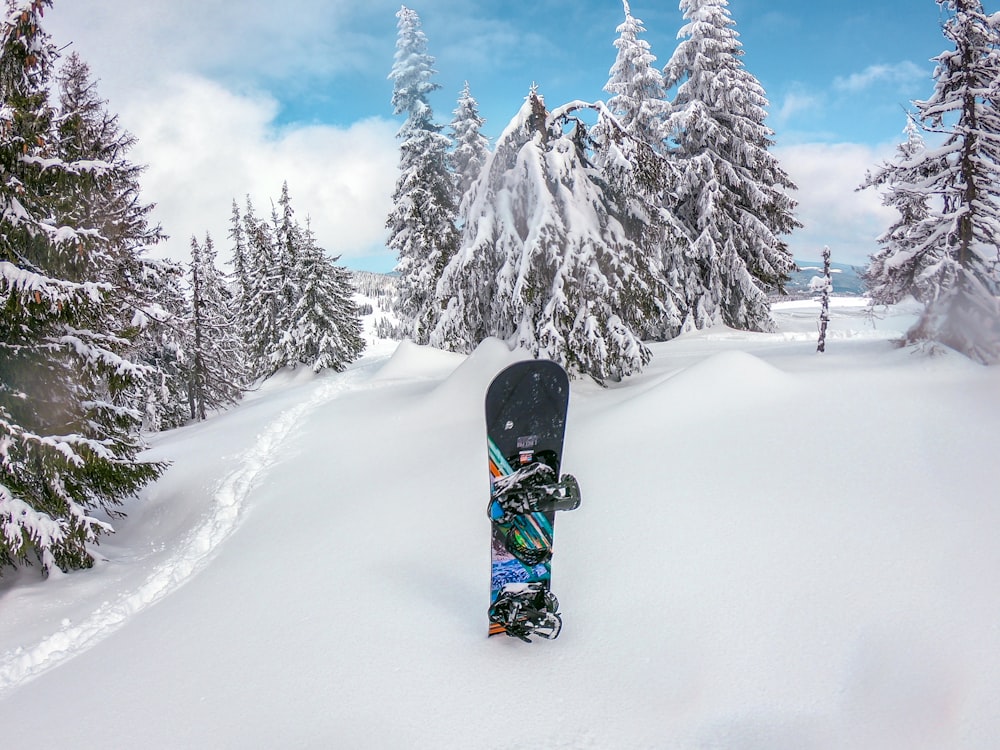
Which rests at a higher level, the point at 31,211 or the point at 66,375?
the point at 31,211

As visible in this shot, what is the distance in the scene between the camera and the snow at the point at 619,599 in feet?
11.3

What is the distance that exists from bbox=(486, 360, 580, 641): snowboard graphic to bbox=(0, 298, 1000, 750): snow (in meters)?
0.32

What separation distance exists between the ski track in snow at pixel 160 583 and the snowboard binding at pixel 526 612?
15.0 feet

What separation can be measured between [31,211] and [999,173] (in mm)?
15870

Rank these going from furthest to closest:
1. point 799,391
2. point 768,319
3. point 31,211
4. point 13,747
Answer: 1. point 768,319
2. point 799,391
3. point 31,211
4. point 13,747

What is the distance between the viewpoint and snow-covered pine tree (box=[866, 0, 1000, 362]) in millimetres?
9227

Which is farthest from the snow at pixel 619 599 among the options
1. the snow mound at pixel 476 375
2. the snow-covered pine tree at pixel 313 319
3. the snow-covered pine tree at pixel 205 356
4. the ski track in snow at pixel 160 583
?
the snow-covered pine tree at pixel 313 319

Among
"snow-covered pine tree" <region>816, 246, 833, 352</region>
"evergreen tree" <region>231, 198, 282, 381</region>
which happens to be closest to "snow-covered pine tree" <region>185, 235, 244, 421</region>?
"evergreen tree" <region>231, 198, 282, 381</region>

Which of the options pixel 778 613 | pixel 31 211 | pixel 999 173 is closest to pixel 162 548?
pixel 31 211

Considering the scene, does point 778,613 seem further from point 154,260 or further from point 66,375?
point 154,260

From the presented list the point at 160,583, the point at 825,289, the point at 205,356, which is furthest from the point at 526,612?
the point at 205,356

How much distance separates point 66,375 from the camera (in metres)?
7.53

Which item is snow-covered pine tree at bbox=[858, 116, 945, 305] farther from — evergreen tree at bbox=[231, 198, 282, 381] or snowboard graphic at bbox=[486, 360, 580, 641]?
evergreen tree at bbox=[231, 198, 282, 381]

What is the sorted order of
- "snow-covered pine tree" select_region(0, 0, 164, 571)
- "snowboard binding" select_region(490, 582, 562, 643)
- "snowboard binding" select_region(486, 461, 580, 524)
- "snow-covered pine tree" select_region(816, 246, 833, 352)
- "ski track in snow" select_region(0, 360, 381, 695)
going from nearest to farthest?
"snowboard binding" select_region(486, 461, 580, 524) < "snowboard binding" select_region(490, 582, 562, 643) < "ski track in snow" select_region(0, 360, 381, 695) < "snow-covered pine tree" select_region(0, 0, 164, 571) < "snow-covered pine tree" select_region(816, 246, 833, 352)
